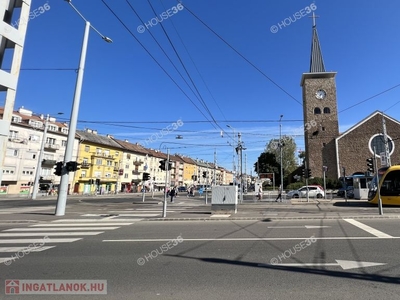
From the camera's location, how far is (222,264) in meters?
5.63

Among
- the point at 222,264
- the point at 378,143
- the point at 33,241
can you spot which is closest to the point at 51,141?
the point at 33,241

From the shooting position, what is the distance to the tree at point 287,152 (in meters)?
75.6

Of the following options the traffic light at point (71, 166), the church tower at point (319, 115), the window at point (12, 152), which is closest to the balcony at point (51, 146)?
the window at point (12, 152)

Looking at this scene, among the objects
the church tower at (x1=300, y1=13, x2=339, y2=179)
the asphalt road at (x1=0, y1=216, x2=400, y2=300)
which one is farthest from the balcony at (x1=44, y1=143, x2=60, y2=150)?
the church tower at (x1=300, y1=13, x2=339, y2=179)

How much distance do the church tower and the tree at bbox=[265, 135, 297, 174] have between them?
17867 millimetres

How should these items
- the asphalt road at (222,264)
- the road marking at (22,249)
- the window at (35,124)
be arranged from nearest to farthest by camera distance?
the asphalt road at (222,264), the road marking at (22,249), the window at (35,124)

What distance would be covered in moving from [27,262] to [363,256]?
23.9 ft

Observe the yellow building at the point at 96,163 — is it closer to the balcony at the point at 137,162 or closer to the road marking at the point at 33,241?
the balcony at the point at 137,162

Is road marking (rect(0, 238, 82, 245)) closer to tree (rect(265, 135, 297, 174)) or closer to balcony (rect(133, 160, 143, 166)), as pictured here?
balcony (rect(133, 160, 143, 166))

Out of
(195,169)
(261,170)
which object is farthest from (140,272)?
(195,169)

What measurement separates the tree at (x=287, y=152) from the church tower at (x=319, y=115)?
58.6ft

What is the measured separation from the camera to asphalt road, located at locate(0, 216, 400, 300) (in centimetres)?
423

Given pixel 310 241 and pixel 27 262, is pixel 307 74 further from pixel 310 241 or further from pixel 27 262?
pixel 27 262

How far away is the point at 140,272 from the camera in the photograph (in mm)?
5215
